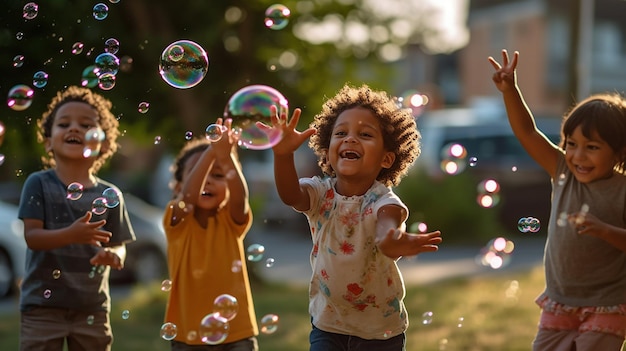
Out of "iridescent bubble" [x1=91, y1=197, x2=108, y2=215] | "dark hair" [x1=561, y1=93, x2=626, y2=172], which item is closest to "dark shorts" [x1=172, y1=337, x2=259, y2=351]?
"iridescent bubble" [x1=91, y1=197, x2=108, y2=215]

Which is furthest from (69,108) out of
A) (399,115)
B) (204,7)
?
(204,7)

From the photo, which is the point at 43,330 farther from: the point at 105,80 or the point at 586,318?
the point at 586,318

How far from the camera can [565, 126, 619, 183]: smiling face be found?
375 centimetres

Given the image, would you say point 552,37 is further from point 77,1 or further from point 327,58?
point 77,1

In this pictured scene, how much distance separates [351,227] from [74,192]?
1.26 metres

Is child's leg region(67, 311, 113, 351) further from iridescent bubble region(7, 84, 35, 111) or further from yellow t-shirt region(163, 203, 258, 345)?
iridescent bubble region(7, 84, 35, 111)

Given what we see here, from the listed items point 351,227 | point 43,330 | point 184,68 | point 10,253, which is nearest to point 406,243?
point 351,227

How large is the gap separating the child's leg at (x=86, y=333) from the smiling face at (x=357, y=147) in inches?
48.1

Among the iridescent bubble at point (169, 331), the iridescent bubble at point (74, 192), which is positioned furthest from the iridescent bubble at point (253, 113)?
the iridescent bubble at point (169, 331)

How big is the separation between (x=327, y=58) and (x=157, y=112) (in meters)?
1.79

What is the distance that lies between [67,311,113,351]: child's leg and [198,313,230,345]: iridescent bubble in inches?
18.2

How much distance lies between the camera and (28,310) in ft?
12.9

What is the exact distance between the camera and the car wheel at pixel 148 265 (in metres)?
10.9

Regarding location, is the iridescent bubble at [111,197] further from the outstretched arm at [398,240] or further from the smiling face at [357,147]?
the outstretched arm at [398,240]
